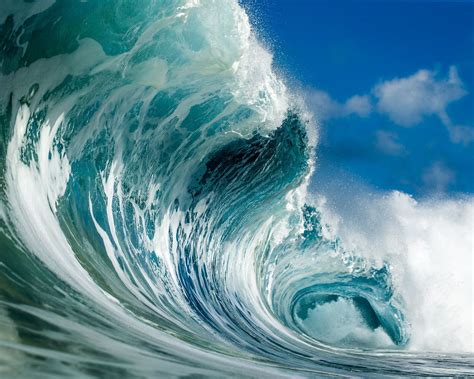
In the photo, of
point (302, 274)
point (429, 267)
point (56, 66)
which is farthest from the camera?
point (429, 267)

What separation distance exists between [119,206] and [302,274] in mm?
7701

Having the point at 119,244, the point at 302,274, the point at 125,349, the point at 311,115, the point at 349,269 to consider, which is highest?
the point at 311,115

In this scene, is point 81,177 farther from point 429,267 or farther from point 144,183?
point 429,267

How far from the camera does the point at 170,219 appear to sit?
25.7ft

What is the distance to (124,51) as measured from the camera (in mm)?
6652

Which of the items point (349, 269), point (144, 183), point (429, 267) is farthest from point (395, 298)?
point (144, 183)

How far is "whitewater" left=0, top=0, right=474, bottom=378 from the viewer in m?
2.85

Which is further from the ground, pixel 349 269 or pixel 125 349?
pixel 349 269

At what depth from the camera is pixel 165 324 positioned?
3.90 meters

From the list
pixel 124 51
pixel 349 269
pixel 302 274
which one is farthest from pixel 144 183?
pixel 349 269

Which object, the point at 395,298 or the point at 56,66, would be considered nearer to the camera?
the point at 56,66

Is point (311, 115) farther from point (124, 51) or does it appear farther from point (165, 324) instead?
point (165, 324)

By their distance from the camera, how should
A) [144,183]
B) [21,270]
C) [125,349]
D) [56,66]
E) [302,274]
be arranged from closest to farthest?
[125,349], [21,270], [56,66], [144,183], [302,274]

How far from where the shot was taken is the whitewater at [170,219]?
9.36 ft
